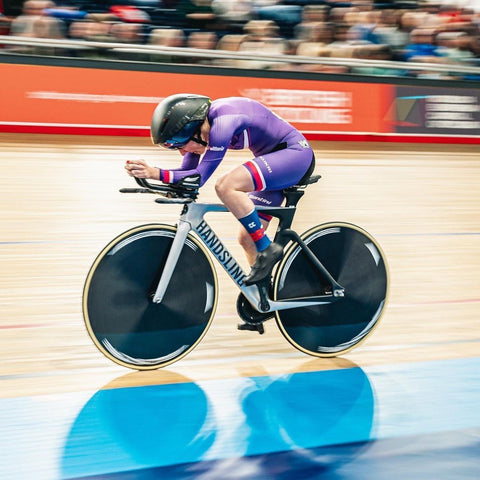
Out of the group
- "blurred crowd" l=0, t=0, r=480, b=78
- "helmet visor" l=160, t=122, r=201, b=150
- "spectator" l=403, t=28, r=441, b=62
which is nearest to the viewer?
"helmet visor" l=160, t=122, r=201, b=150

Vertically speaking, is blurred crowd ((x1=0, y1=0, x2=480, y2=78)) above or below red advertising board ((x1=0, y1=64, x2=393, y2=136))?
above

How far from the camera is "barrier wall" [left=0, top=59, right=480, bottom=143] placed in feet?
23.5

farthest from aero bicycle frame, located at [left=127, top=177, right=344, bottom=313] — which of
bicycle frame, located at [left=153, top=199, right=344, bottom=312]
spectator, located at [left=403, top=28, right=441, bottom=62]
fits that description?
spectator, located at [left=403, top=28, right=441, bottom=62]

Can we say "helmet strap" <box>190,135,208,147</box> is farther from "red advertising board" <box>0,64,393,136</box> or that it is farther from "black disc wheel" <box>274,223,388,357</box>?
"red advertising board" <box>0,64,393,136</box>

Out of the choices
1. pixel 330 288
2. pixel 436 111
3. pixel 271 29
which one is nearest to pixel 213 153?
pixel 330 288

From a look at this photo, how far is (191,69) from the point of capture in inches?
305

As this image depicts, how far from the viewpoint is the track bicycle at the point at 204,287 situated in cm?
266

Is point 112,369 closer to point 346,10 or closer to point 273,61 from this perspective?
point 273,61

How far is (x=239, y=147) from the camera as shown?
9.21 ft

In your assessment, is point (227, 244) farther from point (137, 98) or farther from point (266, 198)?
point (137, 98)

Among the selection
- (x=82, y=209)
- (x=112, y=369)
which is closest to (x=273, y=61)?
(x=82, y=209)

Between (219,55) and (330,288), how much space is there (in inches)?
211

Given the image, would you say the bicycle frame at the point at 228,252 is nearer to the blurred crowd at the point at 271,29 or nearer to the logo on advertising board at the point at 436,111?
the blurred crowd at the point at 271,29

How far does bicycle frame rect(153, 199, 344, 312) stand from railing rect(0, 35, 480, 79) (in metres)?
5.01
